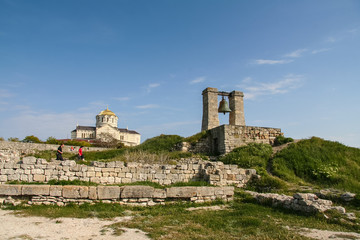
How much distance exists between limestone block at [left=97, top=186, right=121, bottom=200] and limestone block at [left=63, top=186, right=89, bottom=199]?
371mm

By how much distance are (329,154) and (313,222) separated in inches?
472

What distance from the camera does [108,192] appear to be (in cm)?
813

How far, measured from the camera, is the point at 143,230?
587 cm

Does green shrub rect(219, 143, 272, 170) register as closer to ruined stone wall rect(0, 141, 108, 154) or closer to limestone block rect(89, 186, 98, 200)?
limestone block rect(89, 186, 98, 200)

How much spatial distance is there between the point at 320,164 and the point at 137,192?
38.3ft

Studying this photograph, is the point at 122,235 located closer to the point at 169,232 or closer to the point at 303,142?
the point at 169,232

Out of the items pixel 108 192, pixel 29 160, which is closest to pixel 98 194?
pixel 108 192

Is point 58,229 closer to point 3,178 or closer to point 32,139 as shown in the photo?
point 3,178

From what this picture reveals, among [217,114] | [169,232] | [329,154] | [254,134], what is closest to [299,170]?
[329,154]

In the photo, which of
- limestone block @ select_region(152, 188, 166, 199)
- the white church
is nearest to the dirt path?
limestone block @ select_region(152, 188, 166, 199)

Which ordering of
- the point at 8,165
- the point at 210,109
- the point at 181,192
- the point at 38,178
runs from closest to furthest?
the point at 181,192, the point at 8,165, the point at 38,178, the point at 210,109

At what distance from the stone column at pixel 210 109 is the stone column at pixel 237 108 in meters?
1.58

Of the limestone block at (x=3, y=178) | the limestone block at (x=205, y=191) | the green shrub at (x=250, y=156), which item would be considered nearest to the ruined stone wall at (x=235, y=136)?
the green shrub at (x=250, y=156)

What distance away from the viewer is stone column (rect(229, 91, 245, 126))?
22.5m
